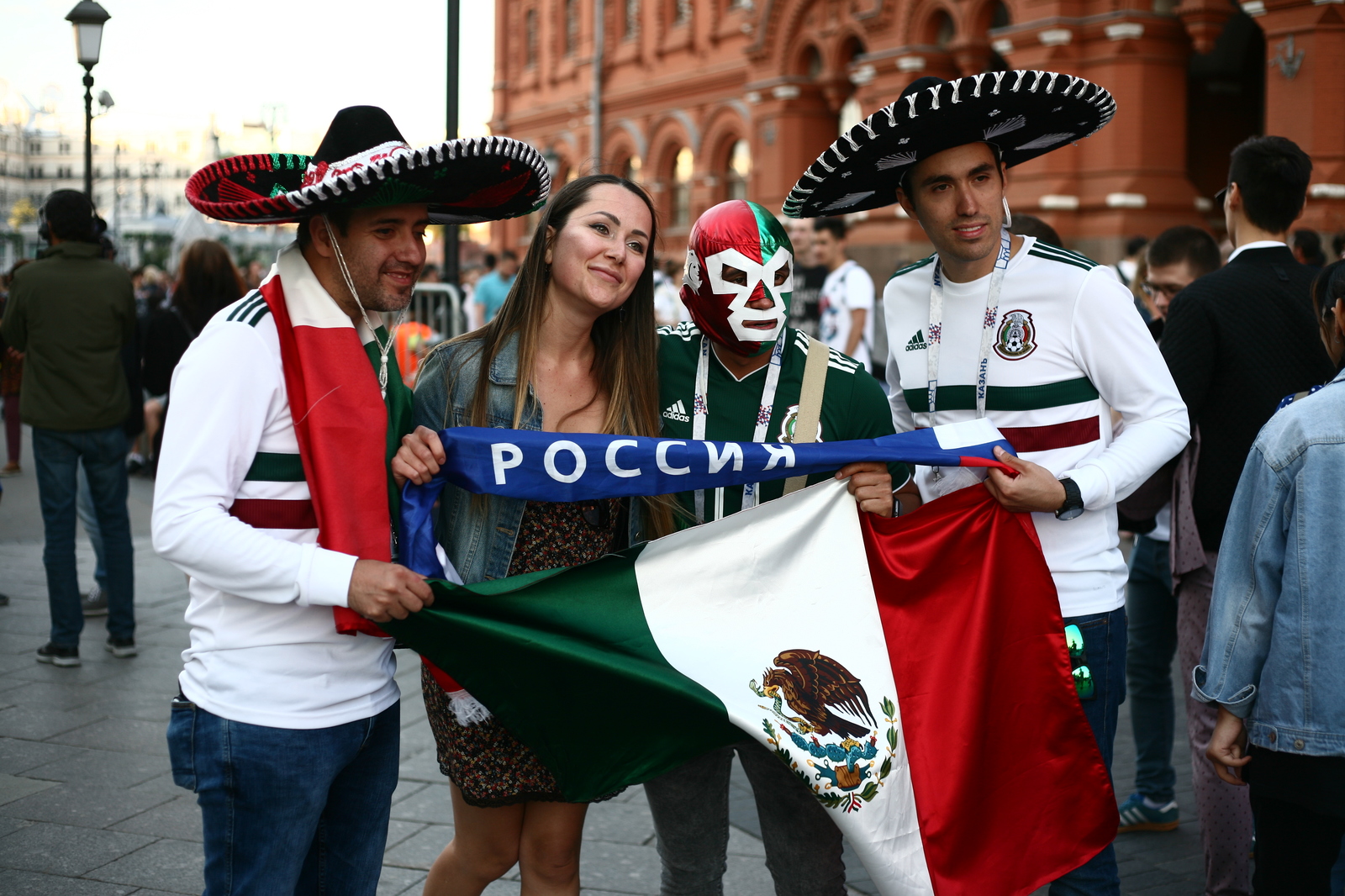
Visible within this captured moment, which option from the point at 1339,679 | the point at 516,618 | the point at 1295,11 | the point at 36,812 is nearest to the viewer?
the point at 1339,679

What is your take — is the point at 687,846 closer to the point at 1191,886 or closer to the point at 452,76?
the point at 1191,886

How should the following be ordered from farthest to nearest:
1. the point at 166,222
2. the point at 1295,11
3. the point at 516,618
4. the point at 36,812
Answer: the point at 166,222
the point at 1295,11
the point at 36,812
the point at 516,618

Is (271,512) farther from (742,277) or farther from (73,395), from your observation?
(73,395)

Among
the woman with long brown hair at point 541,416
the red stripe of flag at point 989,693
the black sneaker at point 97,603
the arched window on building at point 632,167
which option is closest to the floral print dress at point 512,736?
the woman with long brown hair at point 541,416

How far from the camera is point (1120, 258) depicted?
17.7 metres

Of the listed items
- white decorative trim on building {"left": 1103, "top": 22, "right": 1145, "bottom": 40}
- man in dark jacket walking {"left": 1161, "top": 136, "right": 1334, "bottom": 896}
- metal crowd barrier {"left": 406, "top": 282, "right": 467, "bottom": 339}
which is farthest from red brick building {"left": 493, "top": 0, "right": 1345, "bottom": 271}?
man in dark jacket walking {"left": 1161, "top": 136, "right": 1334, "bottom": 896}

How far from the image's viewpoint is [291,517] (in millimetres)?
2520

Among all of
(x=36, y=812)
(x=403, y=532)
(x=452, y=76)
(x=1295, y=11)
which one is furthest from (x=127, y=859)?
(x=1295, y=11)

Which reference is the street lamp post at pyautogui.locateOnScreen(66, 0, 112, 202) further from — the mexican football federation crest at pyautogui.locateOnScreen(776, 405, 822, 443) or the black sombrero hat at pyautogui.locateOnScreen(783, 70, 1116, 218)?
the mexican football federation crest at pyautogui.locateOnScreen(776, 405, 822, 443)

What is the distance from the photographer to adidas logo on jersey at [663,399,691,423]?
310 centimetres

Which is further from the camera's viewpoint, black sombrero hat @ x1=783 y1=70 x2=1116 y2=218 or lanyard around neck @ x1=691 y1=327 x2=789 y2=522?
lanyard around neck @ x1=691 y1=327 x2=789 y2=522

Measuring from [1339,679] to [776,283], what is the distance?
151 cm

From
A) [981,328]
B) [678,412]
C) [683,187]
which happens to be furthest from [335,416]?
[683,187]

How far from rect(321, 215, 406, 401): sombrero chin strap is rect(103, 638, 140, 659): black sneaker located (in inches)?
183
